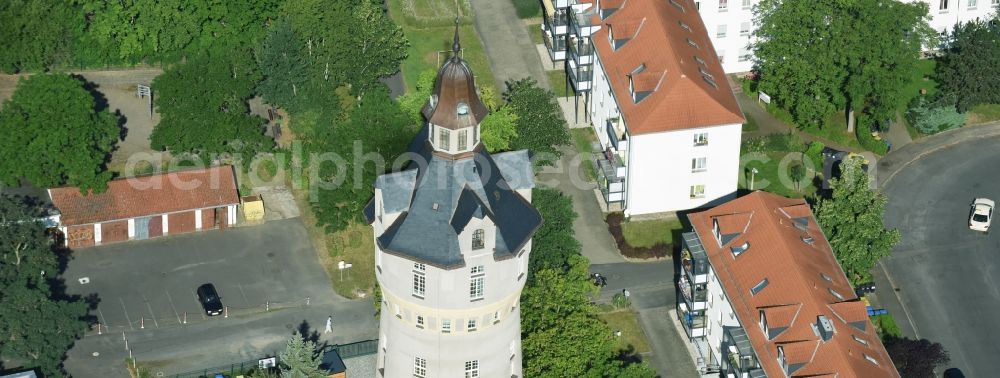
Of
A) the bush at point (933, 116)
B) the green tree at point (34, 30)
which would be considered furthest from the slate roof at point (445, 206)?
the green tree at point (34, 30)

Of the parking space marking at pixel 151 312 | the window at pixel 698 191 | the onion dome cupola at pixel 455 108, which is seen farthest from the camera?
the window at pixel 698 191

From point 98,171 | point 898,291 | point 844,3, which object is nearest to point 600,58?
point 844,3

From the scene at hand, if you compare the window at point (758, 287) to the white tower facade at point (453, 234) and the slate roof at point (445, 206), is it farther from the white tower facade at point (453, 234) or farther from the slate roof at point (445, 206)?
the slate roof at point (445, 206)

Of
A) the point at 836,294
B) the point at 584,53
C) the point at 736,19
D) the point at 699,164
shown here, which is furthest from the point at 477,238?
the point at 736,19

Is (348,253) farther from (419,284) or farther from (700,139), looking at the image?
(419,284)

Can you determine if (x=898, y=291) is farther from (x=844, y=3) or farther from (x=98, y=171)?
(x=98, y=171)

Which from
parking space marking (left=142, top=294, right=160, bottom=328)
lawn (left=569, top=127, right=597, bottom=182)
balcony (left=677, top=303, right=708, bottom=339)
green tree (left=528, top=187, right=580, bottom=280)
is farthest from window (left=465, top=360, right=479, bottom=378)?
lawn (left=569, top=127, right=597, bottom=182)
